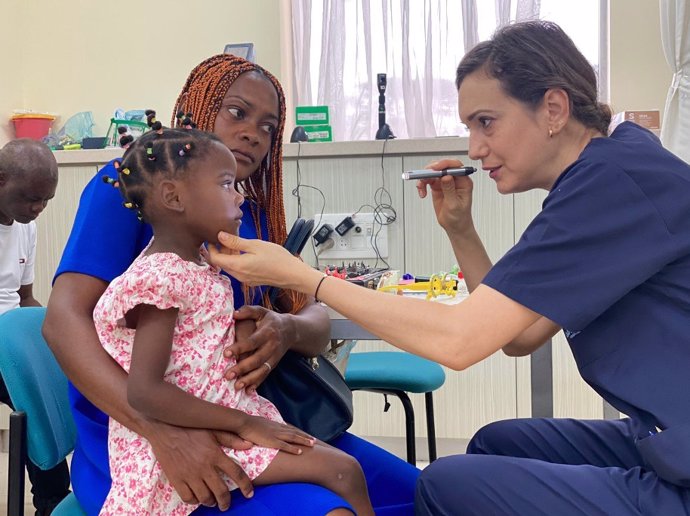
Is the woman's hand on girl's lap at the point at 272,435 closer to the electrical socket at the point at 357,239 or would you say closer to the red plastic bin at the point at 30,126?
the electrical socket at the point at 357,239

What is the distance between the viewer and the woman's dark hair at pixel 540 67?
121 cm

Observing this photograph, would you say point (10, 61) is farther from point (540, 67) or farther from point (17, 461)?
point (540, 67)

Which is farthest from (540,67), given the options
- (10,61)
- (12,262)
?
(10,61)

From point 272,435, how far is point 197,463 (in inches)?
4.3

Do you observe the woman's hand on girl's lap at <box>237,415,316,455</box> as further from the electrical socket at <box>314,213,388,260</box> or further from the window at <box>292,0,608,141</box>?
the window at <box>292,0,608,141</box>

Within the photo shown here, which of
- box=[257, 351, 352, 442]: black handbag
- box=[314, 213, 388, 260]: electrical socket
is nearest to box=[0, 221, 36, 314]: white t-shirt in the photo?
box=[314, 213, 388, 260]: electrical socket

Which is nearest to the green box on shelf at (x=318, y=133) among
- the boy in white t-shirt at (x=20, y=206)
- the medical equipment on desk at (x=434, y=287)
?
the boy in white t-shirt at (x=20, y=206)

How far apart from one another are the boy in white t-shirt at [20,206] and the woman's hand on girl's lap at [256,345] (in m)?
1.57

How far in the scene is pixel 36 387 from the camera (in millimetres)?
1312

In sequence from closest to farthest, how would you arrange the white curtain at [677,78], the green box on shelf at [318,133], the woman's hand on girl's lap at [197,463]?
the woman's hand on girl's lap at [197,463] → the white curtain at [677,78] → the green box on shelf at [318,133]

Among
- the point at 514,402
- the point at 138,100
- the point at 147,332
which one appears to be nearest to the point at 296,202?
the point at 514,402

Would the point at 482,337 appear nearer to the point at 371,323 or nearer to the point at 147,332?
the point at 371,323

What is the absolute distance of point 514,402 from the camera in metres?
3.20

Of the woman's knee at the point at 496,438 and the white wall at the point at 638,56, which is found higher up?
the white wall at the point at 638,56
